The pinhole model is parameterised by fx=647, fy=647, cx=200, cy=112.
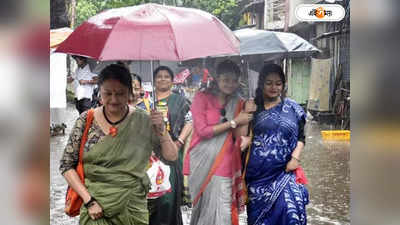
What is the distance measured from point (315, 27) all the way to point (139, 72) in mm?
995

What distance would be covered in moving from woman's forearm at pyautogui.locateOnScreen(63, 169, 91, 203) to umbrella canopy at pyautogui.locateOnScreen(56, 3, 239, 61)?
2.02 feet

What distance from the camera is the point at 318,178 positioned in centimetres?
373

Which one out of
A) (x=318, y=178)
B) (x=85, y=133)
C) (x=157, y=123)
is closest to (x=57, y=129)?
(x=85, y=133)

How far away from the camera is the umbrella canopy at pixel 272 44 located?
11.8ft

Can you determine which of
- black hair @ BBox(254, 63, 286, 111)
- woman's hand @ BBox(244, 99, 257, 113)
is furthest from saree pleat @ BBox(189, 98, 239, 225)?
black hair @ BBox(254, 63, 286, 111)

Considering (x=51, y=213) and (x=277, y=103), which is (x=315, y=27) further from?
(x=51, y=213)

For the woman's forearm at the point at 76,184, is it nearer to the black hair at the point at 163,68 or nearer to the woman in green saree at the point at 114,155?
the woman in green saree at the point at 114,155

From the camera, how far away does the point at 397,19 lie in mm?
3480

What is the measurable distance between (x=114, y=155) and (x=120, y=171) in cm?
9

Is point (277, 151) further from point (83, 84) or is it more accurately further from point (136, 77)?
point (83, 84)

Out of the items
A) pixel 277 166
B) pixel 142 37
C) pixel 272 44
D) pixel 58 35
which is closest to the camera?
pixel 142 37

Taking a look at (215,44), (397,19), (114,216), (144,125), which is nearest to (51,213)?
(114,216)

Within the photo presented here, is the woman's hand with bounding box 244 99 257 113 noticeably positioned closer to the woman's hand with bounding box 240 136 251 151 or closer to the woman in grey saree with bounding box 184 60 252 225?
the woman in grey saree with bounding box 184 60 252 225

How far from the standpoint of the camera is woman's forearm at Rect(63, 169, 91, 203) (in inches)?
130
